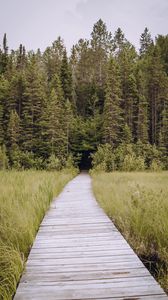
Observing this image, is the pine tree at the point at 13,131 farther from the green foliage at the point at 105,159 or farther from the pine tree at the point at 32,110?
the green foliage at the point at 105,159

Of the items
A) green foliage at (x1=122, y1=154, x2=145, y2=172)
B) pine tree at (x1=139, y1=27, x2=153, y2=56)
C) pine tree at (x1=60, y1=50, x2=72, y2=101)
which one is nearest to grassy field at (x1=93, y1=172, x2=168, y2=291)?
green foliage at (x1=122, y1=154, x2=145, y2=172)

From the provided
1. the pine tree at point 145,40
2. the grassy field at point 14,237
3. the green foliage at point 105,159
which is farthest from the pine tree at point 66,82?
the grassy field at point 14,237

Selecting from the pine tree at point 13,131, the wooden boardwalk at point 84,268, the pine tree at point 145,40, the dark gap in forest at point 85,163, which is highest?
the pine tree at point 145,40

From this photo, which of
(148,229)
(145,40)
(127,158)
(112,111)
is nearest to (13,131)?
(112,111)

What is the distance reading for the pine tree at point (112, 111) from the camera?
33281 mm

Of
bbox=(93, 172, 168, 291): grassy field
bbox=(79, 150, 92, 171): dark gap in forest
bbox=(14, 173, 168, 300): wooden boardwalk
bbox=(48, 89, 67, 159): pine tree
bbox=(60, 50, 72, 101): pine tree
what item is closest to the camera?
bbox=(14, 173, 168, 300): wooden boardwalk

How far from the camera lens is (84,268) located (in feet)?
11.8

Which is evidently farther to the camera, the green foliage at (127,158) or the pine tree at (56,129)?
the pine tree at (56,129)

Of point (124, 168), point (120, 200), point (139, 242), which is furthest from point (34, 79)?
point (139, 242)

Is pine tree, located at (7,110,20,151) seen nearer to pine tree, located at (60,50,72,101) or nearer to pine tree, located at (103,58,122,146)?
pine tree, located at (60,50,72,101)

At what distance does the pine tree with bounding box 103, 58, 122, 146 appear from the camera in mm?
33281

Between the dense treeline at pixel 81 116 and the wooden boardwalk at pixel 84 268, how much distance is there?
22.5 m

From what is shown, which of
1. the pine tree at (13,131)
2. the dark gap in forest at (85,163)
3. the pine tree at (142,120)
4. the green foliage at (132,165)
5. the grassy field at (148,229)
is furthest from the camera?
the dark gap in forest at (85,163)

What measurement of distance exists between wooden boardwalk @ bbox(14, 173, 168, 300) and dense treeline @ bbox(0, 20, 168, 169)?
22.5 m
